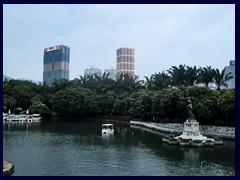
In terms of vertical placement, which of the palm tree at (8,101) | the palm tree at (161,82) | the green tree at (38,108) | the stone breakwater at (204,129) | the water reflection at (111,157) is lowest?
the water reflection at (111,157)

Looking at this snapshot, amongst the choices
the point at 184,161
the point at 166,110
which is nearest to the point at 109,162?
the point at 184,161

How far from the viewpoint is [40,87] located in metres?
83.6

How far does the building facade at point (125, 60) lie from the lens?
191125mm

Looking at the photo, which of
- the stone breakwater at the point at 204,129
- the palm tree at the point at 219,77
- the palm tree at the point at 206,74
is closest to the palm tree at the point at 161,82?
the palm tree at the point at 206,74

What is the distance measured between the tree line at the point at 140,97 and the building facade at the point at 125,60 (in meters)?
99.0

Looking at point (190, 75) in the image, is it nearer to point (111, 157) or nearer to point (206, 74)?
point (206, 74)

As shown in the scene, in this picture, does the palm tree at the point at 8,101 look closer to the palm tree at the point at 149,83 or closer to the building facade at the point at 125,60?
the palm tree at the point at 149,83

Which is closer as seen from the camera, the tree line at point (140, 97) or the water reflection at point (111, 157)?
the water reflection at point (111, 157)

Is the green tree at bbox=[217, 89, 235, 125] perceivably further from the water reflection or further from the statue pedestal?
the statue pedestal

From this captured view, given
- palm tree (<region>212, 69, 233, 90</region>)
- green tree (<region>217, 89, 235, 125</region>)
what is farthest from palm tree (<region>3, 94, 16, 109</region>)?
green tree (<region>217, 89, 235, 125</region>)

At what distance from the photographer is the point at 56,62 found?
A: 170m

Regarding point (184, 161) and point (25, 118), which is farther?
point (25, 118)
